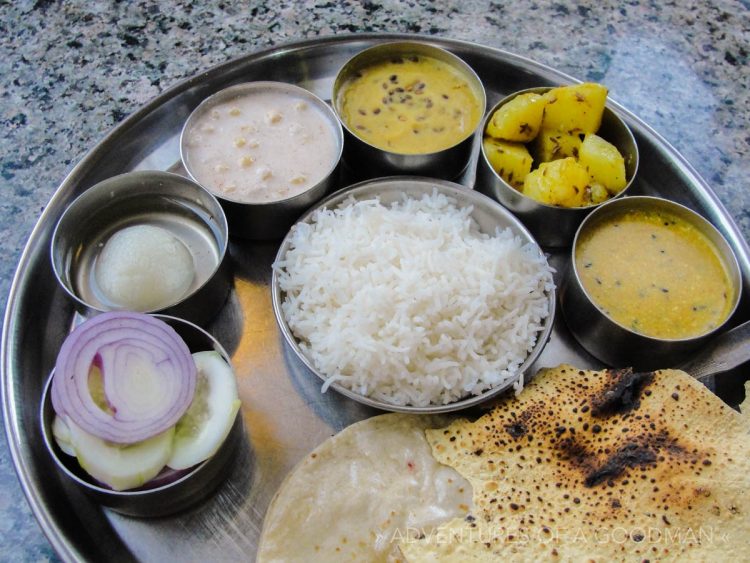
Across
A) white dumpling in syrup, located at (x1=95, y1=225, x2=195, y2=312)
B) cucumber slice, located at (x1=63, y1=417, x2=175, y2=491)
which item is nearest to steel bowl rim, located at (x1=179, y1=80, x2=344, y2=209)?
white dumpling in syrup, located at (x1=95, y1=225, x2=195, y2=312)

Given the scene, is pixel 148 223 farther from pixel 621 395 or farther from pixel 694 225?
pixel 694 225

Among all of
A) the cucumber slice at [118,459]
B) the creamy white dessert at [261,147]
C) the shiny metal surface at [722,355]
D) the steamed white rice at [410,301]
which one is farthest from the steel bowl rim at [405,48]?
the cucumber slice at [118,459]

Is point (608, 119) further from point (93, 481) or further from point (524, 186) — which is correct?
point (93, 481)

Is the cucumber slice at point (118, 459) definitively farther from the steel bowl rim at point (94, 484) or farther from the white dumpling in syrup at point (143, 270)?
the white dumpling in syrup at point (143, 270)

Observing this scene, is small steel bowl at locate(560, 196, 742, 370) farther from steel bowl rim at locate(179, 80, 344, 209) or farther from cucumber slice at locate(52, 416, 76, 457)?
cucumber slice at locate(52, 416, 76, 457)

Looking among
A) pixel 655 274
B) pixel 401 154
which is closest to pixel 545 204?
pixel 655 274

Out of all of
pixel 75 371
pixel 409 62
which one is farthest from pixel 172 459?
pixel 409 62
